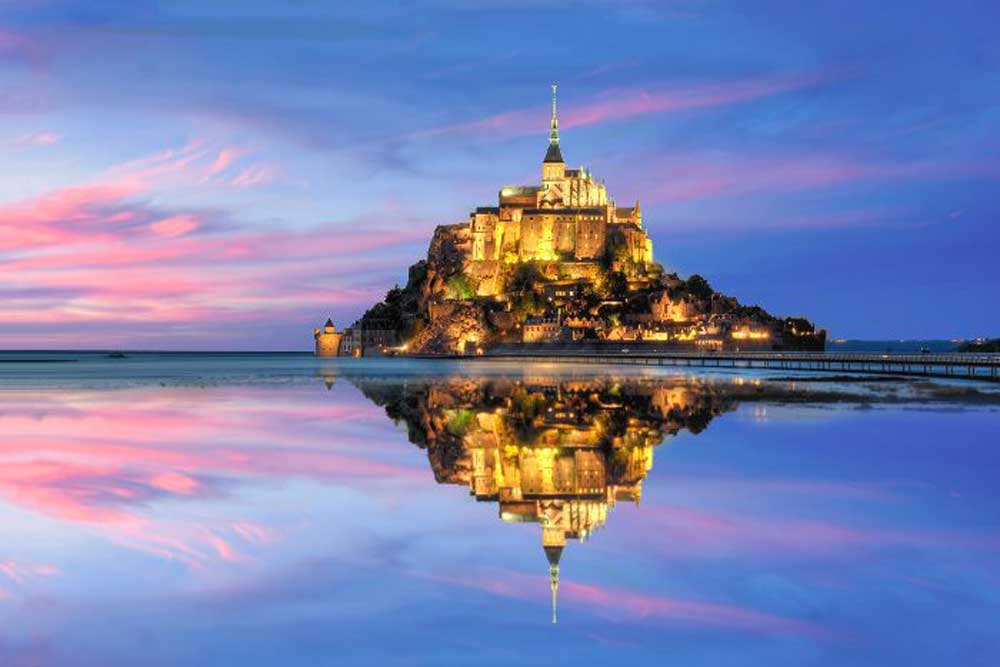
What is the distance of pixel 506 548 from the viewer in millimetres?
10820

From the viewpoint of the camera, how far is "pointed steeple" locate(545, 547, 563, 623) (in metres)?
8.74

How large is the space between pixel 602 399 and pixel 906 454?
60.6 feet

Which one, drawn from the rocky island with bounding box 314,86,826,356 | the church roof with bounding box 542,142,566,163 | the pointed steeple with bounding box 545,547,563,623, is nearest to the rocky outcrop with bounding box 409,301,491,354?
the rocky island with bounding box 314,86,826,356

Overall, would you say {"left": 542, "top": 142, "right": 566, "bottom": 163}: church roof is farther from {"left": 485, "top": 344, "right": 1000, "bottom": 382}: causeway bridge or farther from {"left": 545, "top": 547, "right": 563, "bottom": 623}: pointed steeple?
{"left": 545, "top": 547, "right": 563, "bottom": 623}: pointed steeple

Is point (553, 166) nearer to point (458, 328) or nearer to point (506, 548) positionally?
point (458, 328)

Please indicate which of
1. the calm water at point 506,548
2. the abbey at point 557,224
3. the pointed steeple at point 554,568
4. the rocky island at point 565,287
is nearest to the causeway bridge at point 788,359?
the rocky island at point 565,287

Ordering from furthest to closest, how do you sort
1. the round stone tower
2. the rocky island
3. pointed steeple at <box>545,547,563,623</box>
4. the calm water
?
the round stone tower < the rocky island < pointed steeple at <box>545,547,563,623</box> < the calm water

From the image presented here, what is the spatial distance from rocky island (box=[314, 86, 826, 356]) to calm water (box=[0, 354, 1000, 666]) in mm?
99461

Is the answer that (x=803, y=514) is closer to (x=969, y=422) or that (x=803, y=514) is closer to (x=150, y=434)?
(x=969, y=422)

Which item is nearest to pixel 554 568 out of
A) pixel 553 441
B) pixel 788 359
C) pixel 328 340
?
pixel 553 441

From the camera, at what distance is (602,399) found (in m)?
37.4

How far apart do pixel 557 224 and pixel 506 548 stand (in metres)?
121

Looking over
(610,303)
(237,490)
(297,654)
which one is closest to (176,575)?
(297,654)

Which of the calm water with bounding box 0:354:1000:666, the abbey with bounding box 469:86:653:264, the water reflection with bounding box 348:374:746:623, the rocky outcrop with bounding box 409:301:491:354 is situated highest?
the abbey with bounding box 469:86:653:264
